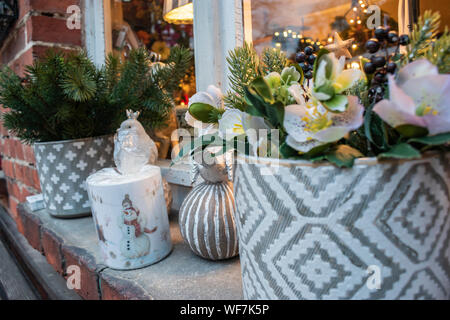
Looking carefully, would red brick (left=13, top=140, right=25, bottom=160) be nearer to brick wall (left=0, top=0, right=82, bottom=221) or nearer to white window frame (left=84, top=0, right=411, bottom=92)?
brick wall (left=0, top=0, right=82, bottom=221)

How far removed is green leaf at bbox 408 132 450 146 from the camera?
9.5 inches

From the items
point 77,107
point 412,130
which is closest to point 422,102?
point 412,130

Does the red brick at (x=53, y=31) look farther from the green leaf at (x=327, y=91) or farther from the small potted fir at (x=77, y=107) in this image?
the green leaf at (x=327, y=91)

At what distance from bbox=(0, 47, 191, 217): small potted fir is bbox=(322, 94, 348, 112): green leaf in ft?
1.48

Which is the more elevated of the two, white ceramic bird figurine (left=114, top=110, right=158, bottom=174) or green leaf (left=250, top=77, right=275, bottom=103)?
green leaf (left=250, top=77, right=275, bottom=103)

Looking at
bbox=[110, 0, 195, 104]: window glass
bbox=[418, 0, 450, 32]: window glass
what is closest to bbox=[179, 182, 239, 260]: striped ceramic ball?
bbox=[418, 0, 450, 32]: window glass

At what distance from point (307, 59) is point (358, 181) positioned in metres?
0.17

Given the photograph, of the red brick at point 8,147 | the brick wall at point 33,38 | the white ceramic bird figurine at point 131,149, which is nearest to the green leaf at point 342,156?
the white ceramic bird figurine at point 131,149

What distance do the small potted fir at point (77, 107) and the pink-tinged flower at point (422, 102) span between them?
485 millimetres

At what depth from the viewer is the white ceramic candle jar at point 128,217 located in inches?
18.8

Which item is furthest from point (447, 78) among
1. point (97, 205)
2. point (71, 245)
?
point (71, 245)

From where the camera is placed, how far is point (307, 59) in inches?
14.2
